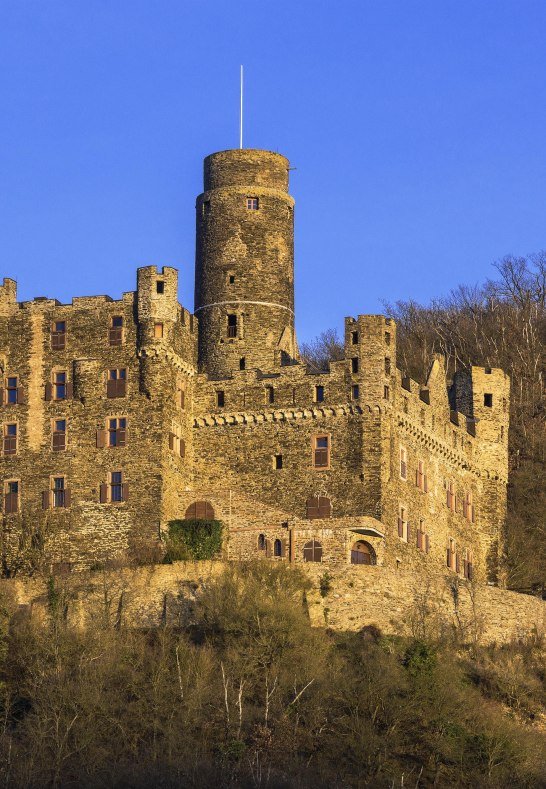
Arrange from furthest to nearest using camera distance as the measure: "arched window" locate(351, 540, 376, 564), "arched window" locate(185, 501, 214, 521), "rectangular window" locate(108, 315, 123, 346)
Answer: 1. "rectangular window" locate(108, 315, 123, 346)
2. "arched window" locate(185, 501, 214, 521)
3. "arched window" locate(351, 540, 376, 564)

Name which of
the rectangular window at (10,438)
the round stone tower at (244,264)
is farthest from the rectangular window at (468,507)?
the rectangular window at (10,438)

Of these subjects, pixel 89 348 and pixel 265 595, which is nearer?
pixel 265 595

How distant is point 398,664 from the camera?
7212 cm

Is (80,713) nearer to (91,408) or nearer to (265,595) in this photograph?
(265,595)

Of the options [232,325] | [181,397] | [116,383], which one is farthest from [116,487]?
[232,325]

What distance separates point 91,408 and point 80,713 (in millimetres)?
15874

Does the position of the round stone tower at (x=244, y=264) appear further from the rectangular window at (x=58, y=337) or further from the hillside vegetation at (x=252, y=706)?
the hillside vegetation at (x=252, y=706)

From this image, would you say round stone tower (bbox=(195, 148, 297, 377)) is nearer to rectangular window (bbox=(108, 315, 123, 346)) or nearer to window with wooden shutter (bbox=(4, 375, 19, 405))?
rectangular window (bbox=(108, 315, 123, 346))

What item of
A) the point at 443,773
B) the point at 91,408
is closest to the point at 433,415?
the point at 91,408

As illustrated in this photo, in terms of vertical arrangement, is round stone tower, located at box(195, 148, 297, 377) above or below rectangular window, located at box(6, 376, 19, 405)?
above

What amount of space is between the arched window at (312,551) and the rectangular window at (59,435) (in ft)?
32.8

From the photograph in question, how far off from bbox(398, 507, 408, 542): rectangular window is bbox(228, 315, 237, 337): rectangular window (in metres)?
9.59

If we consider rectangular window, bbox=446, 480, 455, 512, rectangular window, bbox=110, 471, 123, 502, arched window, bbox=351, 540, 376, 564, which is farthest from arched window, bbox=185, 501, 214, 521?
rectangular window, bbox=446, 480, 455, 512

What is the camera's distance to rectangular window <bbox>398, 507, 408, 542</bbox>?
81688 mm
